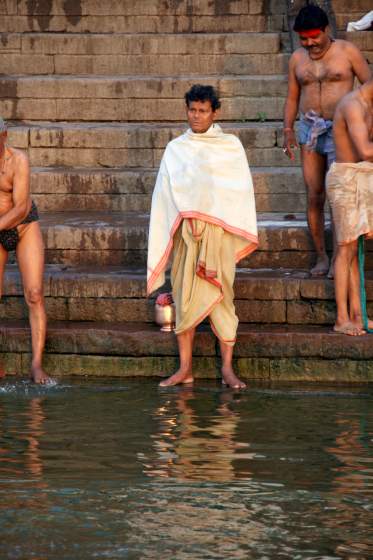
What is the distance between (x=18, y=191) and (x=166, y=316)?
1.24 metres

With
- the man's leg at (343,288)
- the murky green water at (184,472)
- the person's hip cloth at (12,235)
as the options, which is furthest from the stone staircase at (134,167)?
the person's hip cloth at (12,235)

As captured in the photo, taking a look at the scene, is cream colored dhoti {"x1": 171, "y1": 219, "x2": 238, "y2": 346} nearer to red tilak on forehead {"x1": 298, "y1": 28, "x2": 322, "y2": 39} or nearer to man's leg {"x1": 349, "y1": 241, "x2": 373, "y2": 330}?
man's leg {"x1": 349, "y1": 241, "x2": 373, "y2": 330}

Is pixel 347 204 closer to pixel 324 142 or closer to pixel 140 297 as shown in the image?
pixel 324 142

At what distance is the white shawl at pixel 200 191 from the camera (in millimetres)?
8773

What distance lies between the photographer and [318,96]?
31.7ft

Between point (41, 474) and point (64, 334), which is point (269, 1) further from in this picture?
point (41, 474)

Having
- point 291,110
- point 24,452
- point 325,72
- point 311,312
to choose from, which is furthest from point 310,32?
point 24,452

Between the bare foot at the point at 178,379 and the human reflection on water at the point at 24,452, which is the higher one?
the bare foot at the point at 178,379

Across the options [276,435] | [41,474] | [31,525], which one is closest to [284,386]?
[276,435]

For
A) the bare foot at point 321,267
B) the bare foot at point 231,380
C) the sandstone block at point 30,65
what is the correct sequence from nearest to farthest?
the bare foot at point 231,380 < the bare foot at point 321,267 < the sandstone block at point 30,65

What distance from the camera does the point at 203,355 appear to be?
9.16 meters

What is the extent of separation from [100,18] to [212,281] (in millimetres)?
6000

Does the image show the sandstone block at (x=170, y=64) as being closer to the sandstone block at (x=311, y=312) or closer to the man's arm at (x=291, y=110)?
the man's arm at (x=291, y=110)

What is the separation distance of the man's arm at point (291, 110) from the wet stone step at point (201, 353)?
49.9 inches
